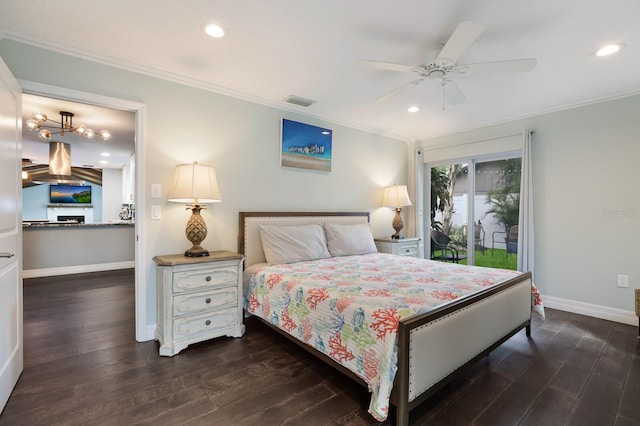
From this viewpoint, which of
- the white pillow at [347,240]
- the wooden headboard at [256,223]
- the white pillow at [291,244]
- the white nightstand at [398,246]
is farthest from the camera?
the white nightstand at [398,246]

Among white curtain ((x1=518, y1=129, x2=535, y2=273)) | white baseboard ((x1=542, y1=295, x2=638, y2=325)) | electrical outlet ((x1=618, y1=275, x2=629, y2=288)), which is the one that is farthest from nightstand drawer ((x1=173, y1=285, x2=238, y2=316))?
electrical outlet ((x1=618, y1=275, x2=629, y2=288))

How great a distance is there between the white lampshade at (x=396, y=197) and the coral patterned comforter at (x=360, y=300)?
153cm

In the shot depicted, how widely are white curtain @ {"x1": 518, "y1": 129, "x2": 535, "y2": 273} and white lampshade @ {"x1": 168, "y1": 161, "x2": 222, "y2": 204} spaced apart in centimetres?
370

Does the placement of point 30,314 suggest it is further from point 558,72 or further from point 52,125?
point 558,72

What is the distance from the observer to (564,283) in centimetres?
374

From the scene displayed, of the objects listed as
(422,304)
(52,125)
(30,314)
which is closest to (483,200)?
(422,304)

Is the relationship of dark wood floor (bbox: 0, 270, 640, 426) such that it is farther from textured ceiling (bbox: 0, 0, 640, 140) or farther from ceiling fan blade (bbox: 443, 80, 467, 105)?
textured ceiling (bbox: 0, 0, 640, 140)

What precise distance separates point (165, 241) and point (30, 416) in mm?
1501

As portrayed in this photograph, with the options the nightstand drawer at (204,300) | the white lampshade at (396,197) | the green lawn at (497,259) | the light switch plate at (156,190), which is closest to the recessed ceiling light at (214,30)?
the light switch plate at (156,190)

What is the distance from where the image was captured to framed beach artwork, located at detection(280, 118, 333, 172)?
378cm

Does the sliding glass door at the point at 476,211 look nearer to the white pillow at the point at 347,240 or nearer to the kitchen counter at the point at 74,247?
the white pillow at the point at 347,240

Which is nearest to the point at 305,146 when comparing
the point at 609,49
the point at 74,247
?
the point at 609,49

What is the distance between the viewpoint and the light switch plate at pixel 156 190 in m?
2.87

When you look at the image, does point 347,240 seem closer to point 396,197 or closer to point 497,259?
point 396,197
